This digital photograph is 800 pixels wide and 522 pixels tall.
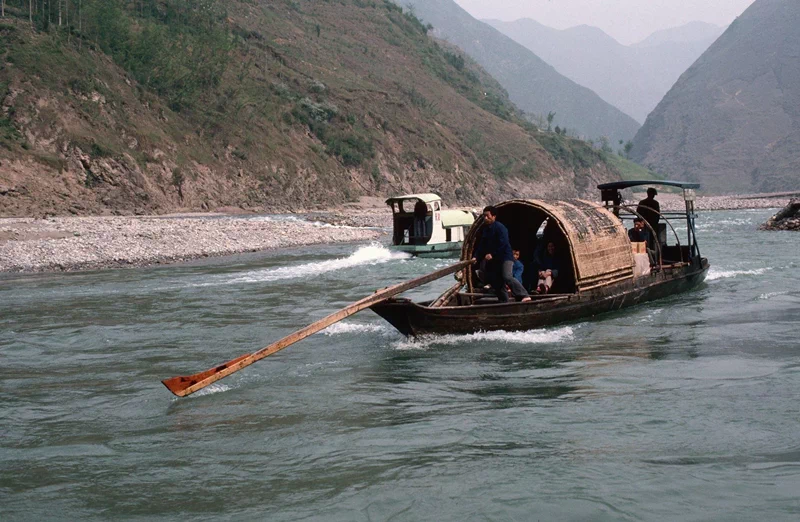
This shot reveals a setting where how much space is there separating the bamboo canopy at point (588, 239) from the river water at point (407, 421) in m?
0.90

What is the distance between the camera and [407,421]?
9391 mm

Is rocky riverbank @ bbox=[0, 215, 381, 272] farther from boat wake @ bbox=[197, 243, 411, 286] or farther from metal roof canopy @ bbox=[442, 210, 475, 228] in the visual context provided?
metal roof canopy @ bbox=[442, 210, 475, 228]

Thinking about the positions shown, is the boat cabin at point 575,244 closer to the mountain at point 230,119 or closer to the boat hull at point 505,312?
the boat hull at point 505,312

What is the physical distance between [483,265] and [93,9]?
6196cm

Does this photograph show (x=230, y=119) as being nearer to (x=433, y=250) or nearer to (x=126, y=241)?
(x=126, y=241)

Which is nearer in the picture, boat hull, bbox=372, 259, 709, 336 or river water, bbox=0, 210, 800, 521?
river water, bbox=0, 210, 800, 521

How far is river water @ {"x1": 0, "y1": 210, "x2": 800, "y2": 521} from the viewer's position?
7.12 meters

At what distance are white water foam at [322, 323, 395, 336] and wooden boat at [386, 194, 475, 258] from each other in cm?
1606

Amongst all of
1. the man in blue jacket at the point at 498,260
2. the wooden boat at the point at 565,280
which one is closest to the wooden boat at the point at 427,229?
the wooden boat at the point at 565,280

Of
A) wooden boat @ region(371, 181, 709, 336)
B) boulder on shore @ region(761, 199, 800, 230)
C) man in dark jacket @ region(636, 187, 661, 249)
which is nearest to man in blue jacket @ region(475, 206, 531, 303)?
wooden boat @ region(371, 181, 709, 336)

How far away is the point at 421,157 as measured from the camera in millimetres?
89875

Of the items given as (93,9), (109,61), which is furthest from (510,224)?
(93,9)

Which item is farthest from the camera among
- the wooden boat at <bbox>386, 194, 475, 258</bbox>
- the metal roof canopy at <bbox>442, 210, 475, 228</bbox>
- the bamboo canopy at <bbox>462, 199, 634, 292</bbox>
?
the metal roof canopy at <bbox>442, 210, 475, 228</bbox>

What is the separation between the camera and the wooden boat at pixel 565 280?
45.7 feet
